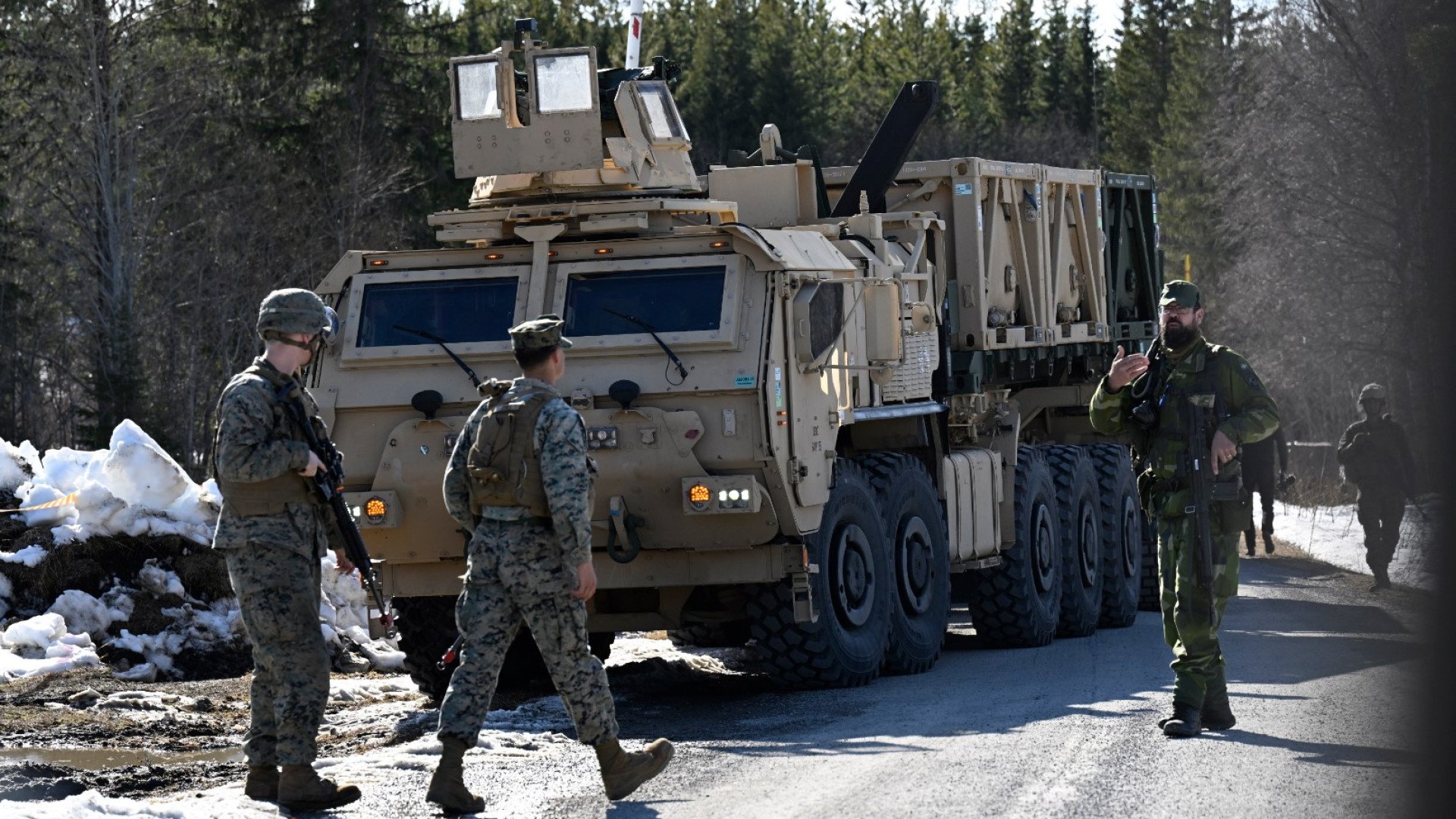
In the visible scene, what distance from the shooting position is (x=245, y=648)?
12344mm

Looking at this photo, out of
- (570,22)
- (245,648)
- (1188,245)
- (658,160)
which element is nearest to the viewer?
(658,160)

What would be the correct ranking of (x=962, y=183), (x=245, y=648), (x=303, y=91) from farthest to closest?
(x=303, y=91) < (x=962, y=183) < (x=245, y=648)

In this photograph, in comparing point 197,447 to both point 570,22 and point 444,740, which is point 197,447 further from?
point 570,22

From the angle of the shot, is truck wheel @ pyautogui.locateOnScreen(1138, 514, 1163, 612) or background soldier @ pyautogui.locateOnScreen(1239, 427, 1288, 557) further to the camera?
background soldier @ pyautogui.locateOnScreen(1239, 427, 1288, 557)

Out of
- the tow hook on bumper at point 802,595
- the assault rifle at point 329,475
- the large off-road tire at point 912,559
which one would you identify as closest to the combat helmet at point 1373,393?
the large off-road tire at point 912,559

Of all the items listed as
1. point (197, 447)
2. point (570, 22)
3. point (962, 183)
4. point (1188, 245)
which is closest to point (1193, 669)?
point (962, 183)

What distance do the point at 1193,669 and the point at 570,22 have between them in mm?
59362

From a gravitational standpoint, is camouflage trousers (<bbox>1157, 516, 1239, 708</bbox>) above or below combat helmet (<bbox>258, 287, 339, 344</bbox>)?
below

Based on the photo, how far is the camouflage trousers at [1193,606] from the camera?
309 inches

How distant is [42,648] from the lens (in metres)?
11.6

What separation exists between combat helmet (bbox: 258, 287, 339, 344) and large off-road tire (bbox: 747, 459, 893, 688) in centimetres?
364

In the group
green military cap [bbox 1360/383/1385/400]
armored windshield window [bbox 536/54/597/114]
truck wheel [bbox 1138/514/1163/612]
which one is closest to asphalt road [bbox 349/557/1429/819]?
armored windshield window [bbox 536/54/597/114]

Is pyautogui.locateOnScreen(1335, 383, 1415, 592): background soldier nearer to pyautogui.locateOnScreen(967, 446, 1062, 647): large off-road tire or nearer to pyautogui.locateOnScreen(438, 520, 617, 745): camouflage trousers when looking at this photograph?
pyautogui.locateOnScreen(967, 446, 1062, 647): large off-road tire

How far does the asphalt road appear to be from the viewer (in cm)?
646
